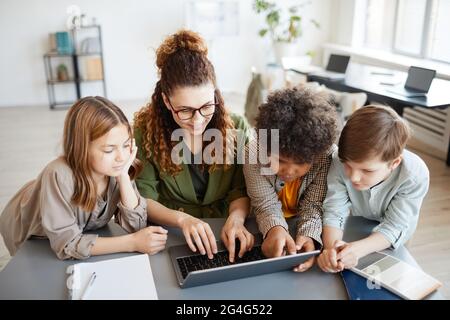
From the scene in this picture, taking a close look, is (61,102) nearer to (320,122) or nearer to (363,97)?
(363,97)

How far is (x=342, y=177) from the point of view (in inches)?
49.7

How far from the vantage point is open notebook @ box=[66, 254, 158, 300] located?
98 centimetres

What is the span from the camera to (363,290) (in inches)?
39.3

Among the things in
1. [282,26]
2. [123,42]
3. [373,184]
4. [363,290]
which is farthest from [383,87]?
[123,42]

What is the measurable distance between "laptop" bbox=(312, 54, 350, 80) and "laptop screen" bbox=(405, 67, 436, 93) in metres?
0.63

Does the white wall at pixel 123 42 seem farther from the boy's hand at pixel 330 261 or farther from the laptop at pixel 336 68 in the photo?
the boy's hand at pixel 330 261

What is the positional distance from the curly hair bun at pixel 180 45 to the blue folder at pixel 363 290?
0.82 metres

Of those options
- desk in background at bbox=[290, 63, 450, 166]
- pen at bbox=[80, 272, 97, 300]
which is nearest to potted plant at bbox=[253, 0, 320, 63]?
desk in background at bbox=[290, 63, 450, 166]

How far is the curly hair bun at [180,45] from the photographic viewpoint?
1.37 m

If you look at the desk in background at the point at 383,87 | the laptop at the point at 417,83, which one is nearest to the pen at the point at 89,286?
the desk in background at the point at 383,87

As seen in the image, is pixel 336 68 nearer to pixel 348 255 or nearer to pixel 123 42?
pixel 123 42

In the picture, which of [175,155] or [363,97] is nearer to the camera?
[175,155]
